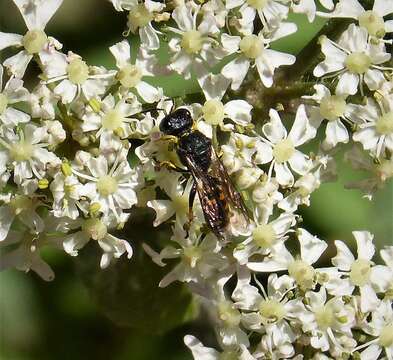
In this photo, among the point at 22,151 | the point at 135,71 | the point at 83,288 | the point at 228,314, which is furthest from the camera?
the point at 83,288

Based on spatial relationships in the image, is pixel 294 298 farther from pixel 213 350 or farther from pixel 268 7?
pixel 268 7

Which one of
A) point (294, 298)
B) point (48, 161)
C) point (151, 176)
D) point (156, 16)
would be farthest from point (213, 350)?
point (156, 16)

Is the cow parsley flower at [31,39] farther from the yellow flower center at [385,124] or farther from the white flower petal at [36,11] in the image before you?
the yellow flower center at [385,124]

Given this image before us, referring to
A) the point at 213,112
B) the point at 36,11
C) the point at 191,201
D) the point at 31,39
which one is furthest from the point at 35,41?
the point at 191,201

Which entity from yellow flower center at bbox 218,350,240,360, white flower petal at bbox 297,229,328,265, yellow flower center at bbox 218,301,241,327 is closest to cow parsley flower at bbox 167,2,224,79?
white flower petal at bbox 297,229,328,265

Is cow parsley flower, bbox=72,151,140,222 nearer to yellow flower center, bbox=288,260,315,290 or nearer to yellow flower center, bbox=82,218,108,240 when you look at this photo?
yellow flower center, bbox=82,218,108,240

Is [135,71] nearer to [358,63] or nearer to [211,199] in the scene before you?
[211,199]
